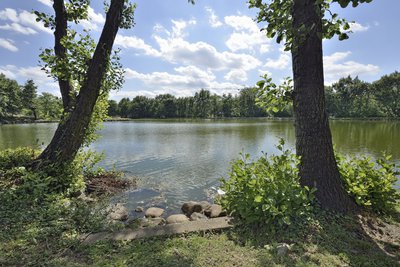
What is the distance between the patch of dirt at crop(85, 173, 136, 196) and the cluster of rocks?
99 centimetres

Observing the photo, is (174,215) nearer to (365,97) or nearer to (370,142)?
(370,142)

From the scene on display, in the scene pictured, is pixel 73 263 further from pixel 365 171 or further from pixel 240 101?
pixel 240 101

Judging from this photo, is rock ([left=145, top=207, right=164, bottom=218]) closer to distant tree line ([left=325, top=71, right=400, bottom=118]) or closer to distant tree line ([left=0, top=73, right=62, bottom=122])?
distant tree line ([left=0, top=73, right=62, bottom=122])

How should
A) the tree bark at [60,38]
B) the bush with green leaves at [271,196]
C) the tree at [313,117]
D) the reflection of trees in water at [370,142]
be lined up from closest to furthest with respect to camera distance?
Answer: the bush with green leaves at [271,196] → the tree at [313,117] → the tree bark at [60,38] → the reflection of trees in water at [370,142]

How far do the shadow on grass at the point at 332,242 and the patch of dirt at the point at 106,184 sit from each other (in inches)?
202

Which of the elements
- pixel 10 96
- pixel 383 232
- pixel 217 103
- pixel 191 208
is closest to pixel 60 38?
pixel 191 208

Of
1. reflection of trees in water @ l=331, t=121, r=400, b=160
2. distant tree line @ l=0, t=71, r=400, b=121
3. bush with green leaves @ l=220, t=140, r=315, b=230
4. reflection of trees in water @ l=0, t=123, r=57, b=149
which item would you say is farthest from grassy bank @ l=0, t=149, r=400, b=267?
distant tree line @ l=0, t=71, r=400, b=121

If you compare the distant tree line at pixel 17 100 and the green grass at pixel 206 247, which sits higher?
the distant tree line at pixel 17 100

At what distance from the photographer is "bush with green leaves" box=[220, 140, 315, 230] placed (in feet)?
10.4

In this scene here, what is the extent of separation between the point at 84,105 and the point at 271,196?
453 cm

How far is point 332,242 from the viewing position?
2.94 meters

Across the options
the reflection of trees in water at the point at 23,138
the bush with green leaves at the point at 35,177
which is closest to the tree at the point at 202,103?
the reflection of trees in water at the point at 23,138

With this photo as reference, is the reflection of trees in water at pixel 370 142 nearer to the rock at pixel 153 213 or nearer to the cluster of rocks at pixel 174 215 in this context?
the cluster of rocks at pixel 174 215

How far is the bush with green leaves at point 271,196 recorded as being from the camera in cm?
317
